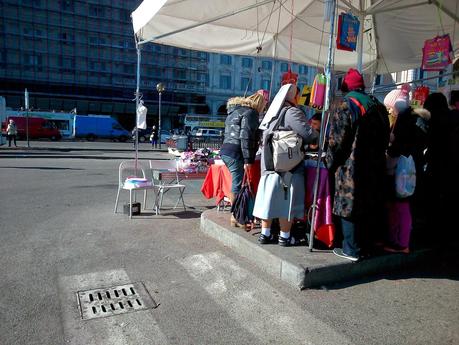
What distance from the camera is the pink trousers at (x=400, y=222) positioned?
4.37 meters

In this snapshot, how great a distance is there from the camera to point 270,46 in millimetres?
9109

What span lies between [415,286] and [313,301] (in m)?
1.22

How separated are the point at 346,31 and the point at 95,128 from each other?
134ft

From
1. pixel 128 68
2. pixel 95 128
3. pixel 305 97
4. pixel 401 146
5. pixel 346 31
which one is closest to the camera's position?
pixel 401 146

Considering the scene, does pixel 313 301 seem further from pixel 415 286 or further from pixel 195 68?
pixel 195 68

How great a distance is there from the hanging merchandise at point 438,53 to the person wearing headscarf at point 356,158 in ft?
11.1

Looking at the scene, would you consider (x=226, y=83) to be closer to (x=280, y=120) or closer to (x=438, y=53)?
(x=438, y=53)

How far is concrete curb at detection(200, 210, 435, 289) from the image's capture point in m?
3.85

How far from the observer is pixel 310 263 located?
3928 mm

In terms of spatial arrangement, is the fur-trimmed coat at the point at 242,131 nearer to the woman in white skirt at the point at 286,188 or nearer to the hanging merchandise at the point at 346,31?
the woman in white skirt at the point at 286,188

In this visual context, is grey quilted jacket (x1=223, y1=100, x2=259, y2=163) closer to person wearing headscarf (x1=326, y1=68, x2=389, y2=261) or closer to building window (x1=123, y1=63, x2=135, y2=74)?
person wearing headscarf (x1=326, y1=68, x2=389, y2=261)

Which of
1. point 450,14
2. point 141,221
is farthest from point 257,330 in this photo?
point 450,14

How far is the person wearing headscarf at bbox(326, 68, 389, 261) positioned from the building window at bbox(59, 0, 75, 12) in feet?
228

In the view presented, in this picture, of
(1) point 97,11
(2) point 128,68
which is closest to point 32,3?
(1) point 97,11
